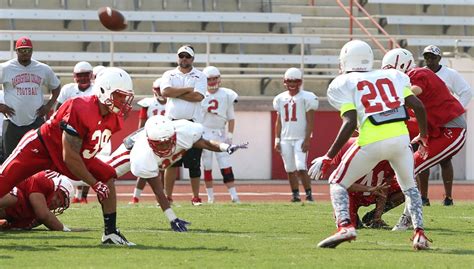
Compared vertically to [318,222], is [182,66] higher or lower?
higher

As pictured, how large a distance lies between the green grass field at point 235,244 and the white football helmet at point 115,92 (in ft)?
3.31

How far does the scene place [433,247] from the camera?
8414 millimetres

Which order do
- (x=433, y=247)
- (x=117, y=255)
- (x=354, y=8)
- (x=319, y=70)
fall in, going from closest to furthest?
(x=117, y=255) < (x=433, y=247) < (x=319, y=70) < (x=354, y=8)

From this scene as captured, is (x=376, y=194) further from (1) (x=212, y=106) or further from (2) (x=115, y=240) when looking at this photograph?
(1) (x=212, y=106)

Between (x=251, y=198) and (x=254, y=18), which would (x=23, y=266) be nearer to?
(x=251, y=198)

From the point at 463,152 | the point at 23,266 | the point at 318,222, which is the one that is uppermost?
the point at 23,266

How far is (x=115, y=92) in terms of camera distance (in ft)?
27.3

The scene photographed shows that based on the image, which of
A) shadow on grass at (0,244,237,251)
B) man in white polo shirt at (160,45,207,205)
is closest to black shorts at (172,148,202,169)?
man in white polo shirt at (160,45,207,205)

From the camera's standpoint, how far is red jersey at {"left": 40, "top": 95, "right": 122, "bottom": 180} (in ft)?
27.0

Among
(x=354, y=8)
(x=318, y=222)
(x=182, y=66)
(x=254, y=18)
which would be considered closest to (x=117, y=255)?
(x=318, y=222)

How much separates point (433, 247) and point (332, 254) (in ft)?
3.21

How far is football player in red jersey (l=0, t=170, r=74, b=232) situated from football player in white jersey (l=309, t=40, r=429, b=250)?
7.88ft

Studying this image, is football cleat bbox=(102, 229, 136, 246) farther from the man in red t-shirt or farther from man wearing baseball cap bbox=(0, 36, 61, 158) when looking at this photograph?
man wearing baseball cap bbox=(0, 36, 61, 158)

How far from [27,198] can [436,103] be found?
4.29m
